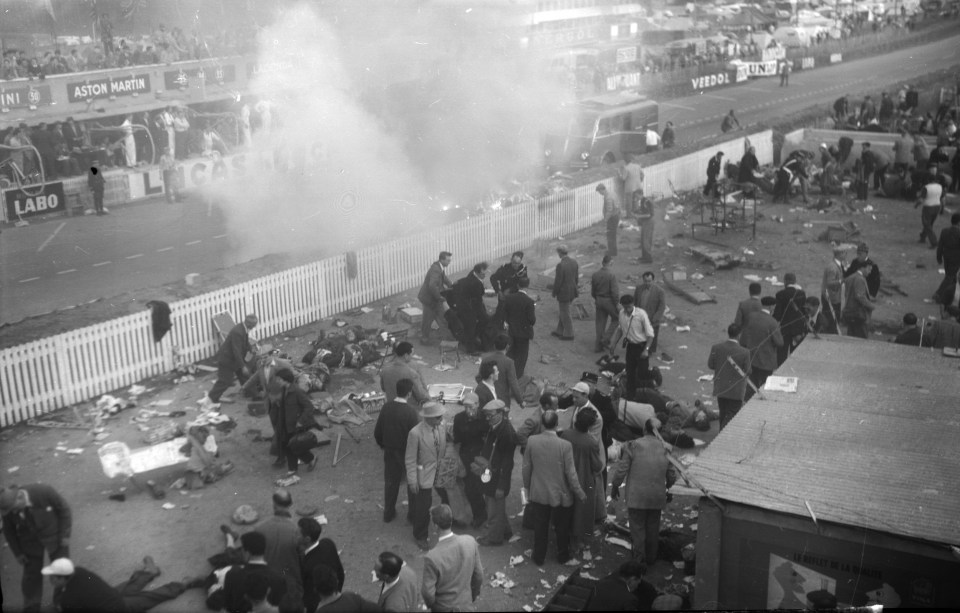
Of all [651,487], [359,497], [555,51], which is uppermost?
[555,51]

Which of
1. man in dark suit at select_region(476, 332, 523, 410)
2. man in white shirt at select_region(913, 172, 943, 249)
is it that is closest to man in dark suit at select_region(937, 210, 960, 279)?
man in white shirt at select_region(913, 172, 943, 249)

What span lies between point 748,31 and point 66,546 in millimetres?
50185

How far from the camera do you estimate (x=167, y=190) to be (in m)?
22.2

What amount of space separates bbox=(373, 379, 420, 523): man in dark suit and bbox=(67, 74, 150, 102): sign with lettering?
17.1 metres

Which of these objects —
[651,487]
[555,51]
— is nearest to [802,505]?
[651,487]

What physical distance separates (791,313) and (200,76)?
17.5 meters

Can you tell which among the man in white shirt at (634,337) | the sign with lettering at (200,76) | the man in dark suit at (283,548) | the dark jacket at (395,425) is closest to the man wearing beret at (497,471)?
the dark jacket at (395,425)

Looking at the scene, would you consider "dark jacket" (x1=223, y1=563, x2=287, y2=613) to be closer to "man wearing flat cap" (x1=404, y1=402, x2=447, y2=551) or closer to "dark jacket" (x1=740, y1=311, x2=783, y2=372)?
"man wearing flat cap" (x1=404, y1=402, x2=447, y2=551)

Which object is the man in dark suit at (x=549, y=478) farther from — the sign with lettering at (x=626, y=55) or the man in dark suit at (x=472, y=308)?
the sign with lettering at (x=626, y=55)

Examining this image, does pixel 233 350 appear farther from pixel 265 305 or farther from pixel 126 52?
pixel 126 52

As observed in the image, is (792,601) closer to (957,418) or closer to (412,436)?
(957,418)

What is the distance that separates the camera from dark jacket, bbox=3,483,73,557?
714cm

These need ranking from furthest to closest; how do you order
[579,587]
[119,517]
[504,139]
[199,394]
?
[504,139]
[199,394]
[119,517]
[579,587]

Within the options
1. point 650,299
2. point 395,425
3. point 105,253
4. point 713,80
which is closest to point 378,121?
point 105,253
